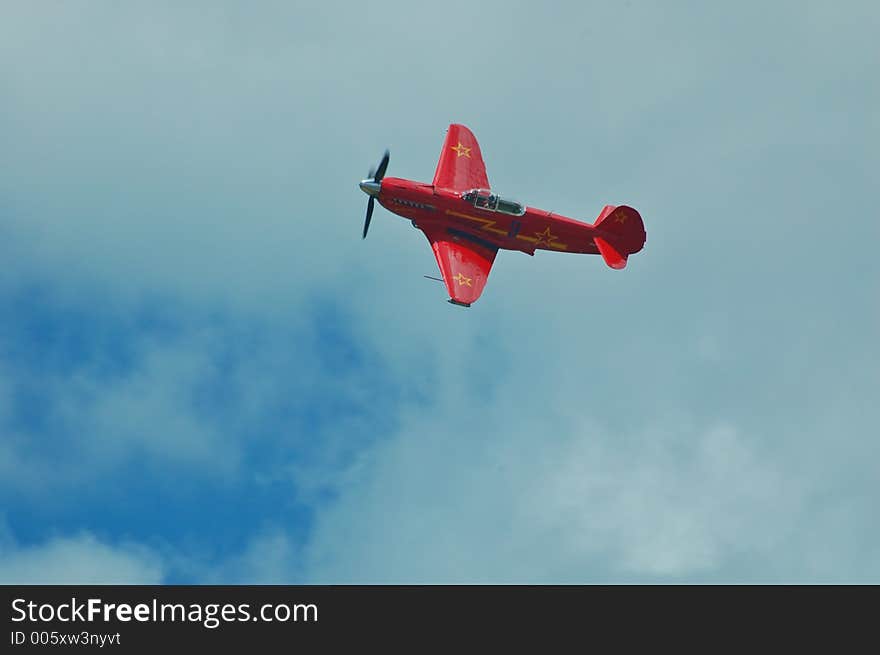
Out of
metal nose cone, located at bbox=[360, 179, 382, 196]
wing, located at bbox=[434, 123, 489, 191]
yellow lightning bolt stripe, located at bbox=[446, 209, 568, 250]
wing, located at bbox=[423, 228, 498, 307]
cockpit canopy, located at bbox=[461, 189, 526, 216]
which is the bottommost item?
wing, located at bbox=[423, 228, 498, 307]

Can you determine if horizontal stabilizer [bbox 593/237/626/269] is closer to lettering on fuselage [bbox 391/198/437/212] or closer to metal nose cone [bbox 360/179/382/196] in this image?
lettering on fuselage [bbox 391/198/437/212]

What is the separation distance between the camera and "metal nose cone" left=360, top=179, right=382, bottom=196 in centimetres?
6769

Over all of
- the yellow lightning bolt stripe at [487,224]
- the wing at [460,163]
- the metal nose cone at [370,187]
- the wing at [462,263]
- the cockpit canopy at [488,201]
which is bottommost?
the wing at [462,263]

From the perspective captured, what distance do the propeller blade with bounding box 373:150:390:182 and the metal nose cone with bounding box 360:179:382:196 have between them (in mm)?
287

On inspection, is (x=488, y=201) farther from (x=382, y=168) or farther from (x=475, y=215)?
(x=382, y=168)

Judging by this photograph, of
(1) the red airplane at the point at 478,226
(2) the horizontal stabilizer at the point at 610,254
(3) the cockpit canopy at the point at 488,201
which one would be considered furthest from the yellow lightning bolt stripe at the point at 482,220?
(2) the horizontal stabilizer at the point at 610,254

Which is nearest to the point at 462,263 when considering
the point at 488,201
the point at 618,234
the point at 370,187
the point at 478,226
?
the point at 478,226

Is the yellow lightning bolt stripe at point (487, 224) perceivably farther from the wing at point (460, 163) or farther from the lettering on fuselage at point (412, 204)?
the wing at point (460, 163)

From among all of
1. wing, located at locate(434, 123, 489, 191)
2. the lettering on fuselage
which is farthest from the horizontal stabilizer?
the lettering on fuselage

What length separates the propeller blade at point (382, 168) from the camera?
6706cm

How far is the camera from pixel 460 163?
72.0 m
